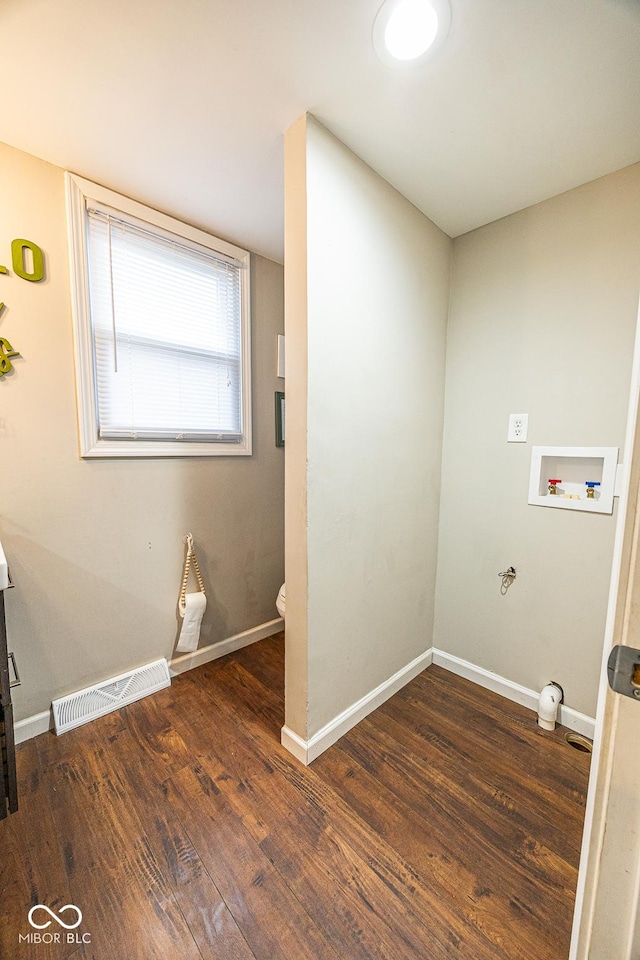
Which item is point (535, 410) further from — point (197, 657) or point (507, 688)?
point (197, 657)

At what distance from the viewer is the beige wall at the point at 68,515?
146cm

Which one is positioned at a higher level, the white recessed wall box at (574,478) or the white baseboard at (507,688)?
the white recessed wall box at (574,478)

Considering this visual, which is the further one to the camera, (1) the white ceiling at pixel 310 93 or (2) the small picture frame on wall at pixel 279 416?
(2) the small picture frame on wall at pixel 279 416

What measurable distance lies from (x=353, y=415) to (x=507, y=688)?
5.40 ft

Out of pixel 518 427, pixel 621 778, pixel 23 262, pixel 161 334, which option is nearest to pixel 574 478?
pixel 518 427

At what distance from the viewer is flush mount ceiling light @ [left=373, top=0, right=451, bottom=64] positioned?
0.92 metres

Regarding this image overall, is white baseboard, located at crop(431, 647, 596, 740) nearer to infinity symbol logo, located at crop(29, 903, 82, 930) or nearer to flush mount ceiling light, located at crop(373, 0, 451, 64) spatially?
infinity symbol logo, located at crop(29, 903, 82, 930)

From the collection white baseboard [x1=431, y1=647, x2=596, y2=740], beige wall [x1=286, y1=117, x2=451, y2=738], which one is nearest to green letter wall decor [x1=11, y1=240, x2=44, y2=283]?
beige wall [x1=286, y1=117, x2=451, y2=738]

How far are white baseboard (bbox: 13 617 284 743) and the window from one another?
1187 millimetres

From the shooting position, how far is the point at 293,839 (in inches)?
46.0

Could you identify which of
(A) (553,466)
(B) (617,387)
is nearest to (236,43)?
(B) (617,387)

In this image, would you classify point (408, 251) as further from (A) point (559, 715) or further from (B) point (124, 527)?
(A) point (559, 715)

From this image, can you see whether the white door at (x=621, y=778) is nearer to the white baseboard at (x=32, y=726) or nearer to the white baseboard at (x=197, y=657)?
the white baseboard at (x=197, y=657)

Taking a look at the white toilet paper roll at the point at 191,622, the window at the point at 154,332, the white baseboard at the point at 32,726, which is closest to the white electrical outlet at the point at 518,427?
the window at the point at 154,332
